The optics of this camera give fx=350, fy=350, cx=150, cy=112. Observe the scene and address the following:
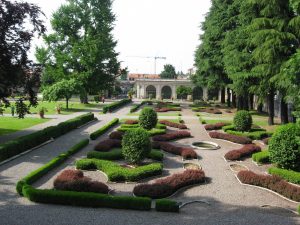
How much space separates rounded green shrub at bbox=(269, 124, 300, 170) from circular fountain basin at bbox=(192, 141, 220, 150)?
19.1ft

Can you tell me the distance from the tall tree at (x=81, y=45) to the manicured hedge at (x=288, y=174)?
38.8 m

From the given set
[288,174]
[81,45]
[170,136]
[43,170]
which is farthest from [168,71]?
[43,170]

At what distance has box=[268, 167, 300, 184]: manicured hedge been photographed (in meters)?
14.5

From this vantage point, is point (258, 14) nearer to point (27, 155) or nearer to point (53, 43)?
point (27, 155)

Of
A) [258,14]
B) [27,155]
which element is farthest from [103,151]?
[258,14]

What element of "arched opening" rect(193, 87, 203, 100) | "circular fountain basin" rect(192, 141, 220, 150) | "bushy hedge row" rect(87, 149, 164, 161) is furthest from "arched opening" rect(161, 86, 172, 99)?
"bushy hedge row" rect(87, 149, 164, 161)

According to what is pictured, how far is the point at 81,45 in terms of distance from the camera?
169 feet

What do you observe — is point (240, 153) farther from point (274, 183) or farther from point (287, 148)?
point (274, 183)

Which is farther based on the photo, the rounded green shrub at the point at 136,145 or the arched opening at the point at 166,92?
the arched opening at the point at 166,92

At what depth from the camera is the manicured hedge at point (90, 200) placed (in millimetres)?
11180

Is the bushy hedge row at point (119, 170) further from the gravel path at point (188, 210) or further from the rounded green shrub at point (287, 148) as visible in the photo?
the rounded green shrub at point (287, 148)

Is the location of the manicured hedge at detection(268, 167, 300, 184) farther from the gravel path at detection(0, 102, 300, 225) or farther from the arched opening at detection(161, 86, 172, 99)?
the arched opening at detection(161, 86, 172, 99)

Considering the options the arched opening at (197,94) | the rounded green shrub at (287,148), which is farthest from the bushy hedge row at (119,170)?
the arched opening at (197,94)

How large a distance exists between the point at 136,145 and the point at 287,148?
677 cm
